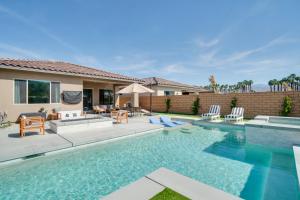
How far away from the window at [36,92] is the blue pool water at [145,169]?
7.67m

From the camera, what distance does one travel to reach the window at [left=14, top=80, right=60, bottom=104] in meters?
10.4

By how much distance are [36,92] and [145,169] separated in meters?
10.6

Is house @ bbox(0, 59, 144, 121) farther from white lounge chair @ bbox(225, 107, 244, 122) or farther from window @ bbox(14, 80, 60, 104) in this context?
white lounge chair @ bbox(225, 107, 244, 122)

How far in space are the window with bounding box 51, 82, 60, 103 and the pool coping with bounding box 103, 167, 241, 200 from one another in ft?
38.9

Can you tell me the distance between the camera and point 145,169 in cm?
475

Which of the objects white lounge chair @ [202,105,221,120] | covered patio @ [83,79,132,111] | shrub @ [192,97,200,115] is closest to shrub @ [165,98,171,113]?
shrub @ [192,97,200,115]

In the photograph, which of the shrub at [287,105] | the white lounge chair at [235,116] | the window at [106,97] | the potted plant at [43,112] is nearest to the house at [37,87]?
the potted plant at [43,112]

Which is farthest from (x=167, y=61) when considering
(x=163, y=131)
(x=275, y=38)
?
(x=163, y=131)

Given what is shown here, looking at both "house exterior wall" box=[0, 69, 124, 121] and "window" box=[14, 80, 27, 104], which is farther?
"window" box=[14, 80, 27, 104]

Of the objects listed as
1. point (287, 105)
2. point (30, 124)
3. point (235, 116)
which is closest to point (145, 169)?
point (30, 124)

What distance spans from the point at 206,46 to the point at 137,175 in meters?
14.5

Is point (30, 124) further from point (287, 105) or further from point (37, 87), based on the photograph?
point (287, 105)

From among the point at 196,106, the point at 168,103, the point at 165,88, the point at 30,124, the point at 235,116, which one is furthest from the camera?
the point at 165,88

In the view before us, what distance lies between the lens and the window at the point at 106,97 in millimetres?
18031
